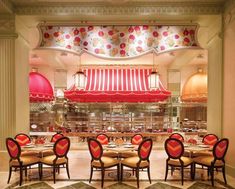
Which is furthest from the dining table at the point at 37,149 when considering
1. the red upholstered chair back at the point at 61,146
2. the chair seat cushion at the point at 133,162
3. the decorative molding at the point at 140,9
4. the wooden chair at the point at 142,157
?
the decorative molding at the point at 140,9

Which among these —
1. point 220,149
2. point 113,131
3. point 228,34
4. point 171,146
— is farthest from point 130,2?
point 113,131

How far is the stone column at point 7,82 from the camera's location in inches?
255

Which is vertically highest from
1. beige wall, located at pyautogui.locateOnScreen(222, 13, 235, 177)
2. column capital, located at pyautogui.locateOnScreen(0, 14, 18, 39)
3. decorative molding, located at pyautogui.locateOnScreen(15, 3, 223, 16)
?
decorative molding, located at pyautogui.locateOnScreen(15, 3, 223, 16)

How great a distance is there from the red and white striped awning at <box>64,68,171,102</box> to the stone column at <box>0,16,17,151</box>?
94.7 inches

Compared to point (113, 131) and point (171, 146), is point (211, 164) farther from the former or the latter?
point (113, 131)

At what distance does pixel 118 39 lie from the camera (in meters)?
7.12

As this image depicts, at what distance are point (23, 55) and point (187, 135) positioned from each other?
654cm

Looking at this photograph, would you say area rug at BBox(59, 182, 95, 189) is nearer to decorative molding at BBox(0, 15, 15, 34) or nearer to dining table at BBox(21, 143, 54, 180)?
dining table at BBox(21, 143, 54, 180)

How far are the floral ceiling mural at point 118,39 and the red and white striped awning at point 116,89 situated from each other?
1904mm

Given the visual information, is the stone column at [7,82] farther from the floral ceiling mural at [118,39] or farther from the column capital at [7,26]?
the floral ceiling mural at [118,39]

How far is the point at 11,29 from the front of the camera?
648 centimetres

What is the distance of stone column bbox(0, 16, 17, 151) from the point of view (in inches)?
255

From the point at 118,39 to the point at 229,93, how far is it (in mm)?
3191

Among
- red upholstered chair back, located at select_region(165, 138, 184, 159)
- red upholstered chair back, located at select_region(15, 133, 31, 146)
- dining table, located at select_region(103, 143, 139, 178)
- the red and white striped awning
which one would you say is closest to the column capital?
red upholstered chair back, located at select_region(15, 133, 31, 146)
